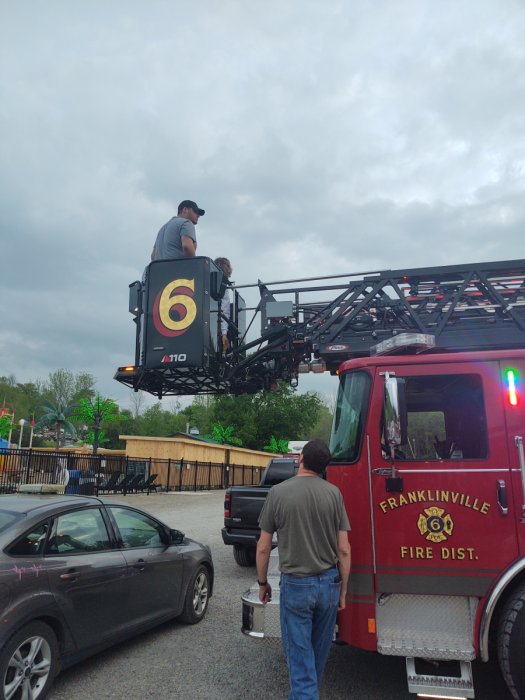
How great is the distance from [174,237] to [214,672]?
16.2 ft

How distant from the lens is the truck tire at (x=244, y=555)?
8.98m

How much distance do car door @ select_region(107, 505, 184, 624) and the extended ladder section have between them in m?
1.85

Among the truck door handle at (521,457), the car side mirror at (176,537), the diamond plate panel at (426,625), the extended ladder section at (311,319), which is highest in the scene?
the extended ladder section at (311,319)

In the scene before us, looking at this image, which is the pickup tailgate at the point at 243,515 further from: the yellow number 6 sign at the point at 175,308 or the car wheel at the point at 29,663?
the car wheel at the point at 29,663

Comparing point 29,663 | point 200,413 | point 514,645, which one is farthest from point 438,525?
point 200,413

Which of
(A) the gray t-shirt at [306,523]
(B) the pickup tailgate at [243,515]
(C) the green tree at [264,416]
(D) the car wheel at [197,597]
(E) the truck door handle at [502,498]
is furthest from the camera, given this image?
(C) the green tree at [264,416]

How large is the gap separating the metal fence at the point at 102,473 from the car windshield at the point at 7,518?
32.8 feet

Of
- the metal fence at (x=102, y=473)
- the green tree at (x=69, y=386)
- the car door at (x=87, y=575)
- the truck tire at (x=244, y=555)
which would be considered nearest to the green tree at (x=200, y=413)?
the green tree at (x=69, y=386)

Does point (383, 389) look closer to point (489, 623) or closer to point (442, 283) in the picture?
point (489, 623)

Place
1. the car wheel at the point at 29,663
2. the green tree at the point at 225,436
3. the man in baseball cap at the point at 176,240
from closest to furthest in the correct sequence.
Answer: the car wheel at the point at 29,663, the man in baseball cap at the point at 176,240, the green tree at the point at 225,436

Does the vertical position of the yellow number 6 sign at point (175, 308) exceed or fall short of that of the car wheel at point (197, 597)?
it exceeds it

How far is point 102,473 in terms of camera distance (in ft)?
77.4

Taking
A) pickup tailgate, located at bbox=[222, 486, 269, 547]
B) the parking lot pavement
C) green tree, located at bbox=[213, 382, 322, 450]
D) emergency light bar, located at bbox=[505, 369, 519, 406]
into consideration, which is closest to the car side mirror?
the parking lot pavement

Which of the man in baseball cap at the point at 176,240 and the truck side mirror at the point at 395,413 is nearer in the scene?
the truck side mirror at the point at 395,413
